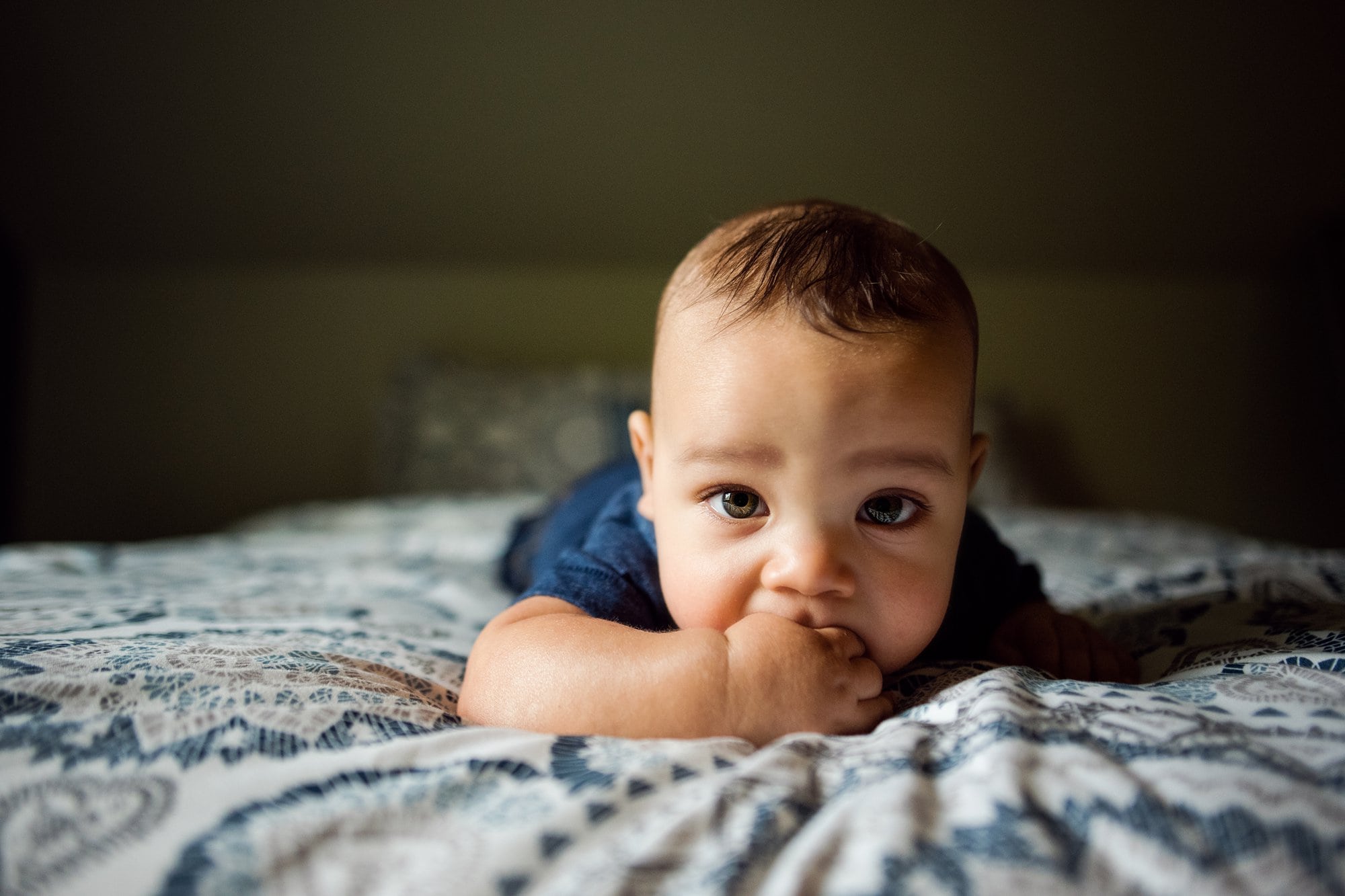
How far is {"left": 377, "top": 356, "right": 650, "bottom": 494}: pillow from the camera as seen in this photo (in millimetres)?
2352

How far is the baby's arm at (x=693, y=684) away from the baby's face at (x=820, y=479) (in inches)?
1.5

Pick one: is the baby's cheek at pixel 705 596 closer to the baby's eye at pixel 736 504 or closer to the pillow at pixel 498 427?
the baby's eye at pixel 736 504

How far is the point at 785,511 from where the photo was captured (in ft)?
1.95

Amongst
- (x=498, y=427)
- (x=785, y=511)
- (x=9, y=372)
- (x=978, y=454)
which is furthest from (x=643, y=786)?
(x=9, y=372)

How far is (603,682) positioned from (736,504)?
17cm

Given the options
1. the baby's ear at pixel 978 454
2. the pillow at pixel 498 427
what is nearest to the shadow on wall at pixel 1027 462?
the pillow at pixel 498 427

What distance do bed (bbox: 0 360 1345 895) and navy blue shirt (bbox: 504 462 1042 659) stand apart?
14cm

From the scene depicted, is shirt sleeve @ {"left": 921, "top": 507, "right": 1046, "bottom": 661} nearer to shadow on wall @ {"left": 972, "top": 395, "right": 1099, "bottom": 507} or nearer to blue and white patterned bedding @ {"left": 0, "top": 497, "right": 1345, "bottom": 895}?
blue and white patterned bedding @ {"left": 0, "top": 497, "right": 1345, "bottom": 895}

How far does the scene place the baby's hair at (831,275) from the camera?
62 cm

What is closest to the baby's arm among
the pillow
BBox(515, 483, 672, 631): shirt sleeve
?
BBox(515, 483, 672, 631): shirt sleeve

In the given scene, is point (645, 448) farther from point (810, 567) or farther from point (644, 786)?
point (644, 786)

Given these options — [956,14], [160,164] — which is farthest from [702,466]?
[160,164]

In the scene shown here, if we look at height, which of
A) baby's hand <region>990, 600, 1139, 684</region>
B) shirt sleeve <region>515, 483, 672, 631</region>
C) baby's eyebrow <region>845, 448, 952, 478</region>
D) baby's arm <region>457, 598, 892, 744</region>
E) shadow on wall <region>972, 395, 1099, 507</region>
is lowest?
shadow on wall <region>972, 395, 1099, 507</region>

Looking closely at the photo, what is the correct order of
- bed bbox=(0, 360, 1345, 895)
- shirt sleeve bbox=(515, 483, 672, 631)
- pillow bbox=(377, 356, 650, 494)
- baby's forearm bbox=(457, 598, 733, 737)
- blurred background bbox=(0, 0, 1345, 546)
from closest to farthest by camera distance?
bed bbox=(0, 360, 1345, 895), baby's forearm bbox=(457, 598, 733, 737), shirt sleeve bbox=(515, 483, 672, 631), blurred background bbox=(0, 0, 1345, 546), pillow bbox=(377, 356, 650, 494)
